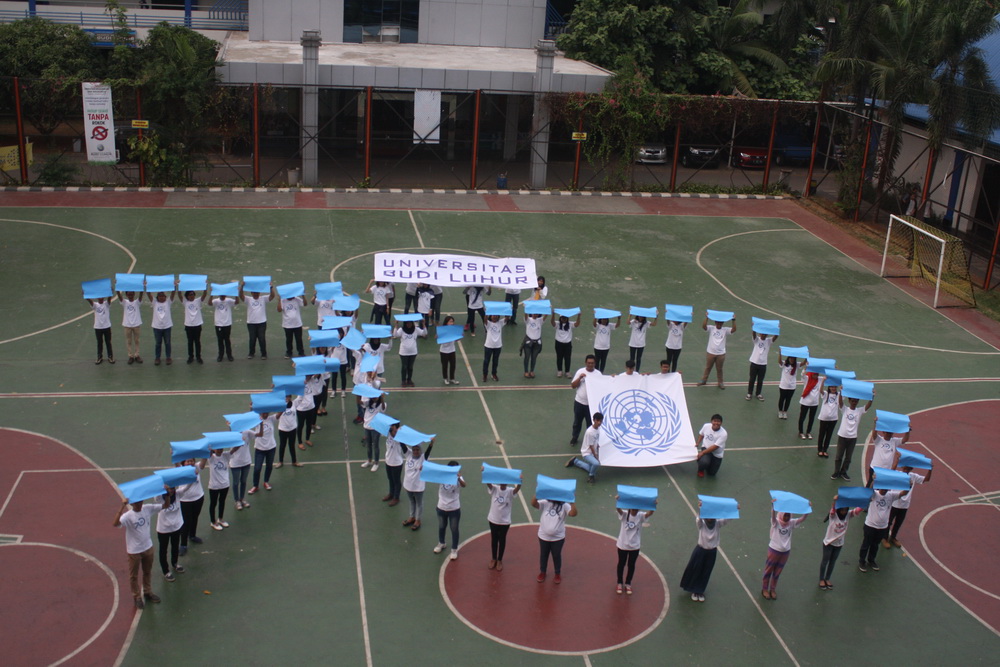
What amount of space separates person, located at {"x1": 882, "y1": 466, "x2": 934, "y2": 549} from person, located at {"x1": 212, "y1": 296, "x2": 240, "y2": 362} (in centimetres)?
1361

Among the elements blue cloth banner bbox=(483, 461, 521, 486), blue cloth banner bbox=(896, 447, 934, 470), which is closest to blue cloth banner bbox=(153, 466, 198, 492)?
blue cloth banner bbox=(483, 461, 521, 486)

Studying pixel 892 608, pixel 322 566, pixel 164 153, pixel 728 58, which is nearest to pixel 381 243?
pixel 164 153

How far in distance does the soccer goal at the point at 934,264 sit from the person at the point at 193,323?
1957cm

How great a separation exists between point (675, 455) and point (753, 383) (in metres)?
4.03

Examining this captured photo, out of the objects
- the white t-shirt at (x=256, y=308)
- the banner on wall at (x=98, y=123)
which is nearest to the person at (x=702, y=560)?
the white t-shirt at (x=256, y=308)

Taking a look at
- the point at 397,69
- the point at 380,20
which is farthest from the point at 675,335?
the point at 380,20

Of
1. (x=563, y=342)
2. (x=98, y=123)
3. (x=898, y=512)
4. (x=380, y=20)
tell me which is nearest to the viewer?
(x=898, y=512)

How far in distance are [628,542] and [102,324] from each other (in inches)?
497

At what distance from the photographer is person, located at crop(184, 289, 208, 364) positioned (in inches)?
826

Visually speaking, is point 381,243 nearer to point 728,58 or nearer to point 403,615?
point 403,615

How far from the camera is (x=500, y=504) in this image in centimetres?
1444

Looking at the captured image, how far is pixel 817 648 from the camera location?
1374 centimetres

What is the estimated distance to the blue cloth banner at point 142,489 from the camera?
13.0m

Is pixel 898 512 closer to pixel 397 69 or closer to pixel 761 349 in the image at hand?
pixel 761 349
